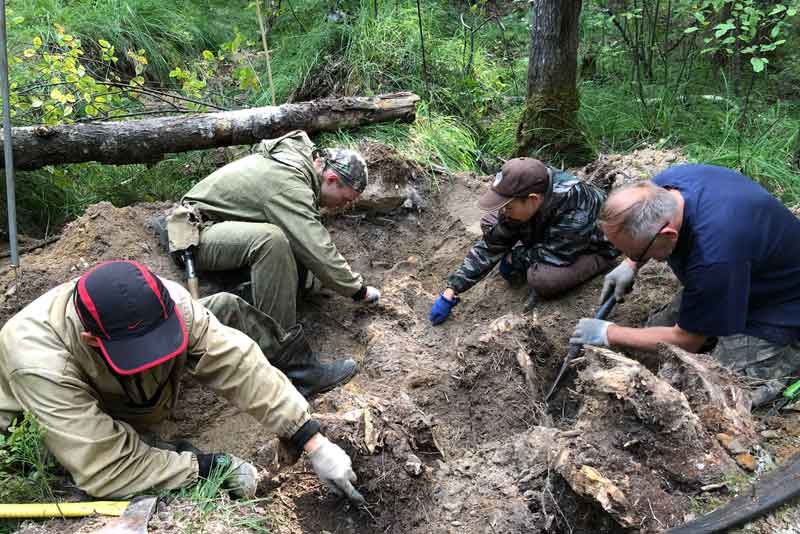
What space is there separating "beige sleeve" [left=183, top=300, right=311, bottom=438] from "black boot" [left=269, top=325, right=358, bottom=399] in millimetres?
951

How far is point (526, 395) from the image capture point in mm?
2645

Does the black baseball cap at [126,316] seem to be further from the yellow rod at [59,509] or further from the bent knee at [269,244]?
the bent knee at [269,244]

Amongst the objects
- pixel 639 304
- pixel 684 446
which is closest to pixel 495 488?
pixel 684 446

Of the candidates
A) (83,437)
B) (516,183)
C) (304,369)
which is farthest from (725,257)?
(83,437)

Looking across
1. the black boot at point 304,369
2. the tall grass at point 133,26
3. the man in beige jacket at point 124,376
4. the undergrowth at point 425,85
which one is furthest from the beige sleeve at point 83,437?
the tall grass at point 133,26

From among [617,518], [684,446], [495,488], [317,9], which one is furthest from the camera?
[317,9]

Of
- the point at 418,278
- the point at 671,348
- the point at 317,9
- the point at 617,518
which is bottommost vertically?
the point at 418,278

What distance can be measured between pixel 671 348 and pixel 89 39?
613cm

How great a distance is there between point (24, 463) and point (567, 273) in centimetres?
273

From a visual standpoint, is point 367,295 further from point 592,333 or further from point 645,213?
point 645,213

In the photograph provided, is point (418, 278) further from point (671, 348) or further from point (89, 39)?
point (89, 39)

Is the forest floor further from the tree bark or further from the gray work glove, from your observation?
the tree bark

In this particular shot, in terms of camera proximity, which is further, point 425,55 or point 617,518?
point 425,55

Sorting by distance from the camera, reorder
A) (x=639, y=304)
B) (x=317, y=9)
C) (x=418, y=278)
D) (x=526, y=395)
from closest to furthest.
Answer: (x=526, y=395), (x=639, y=304), (x=418, y=278), (x=317, y=9)
